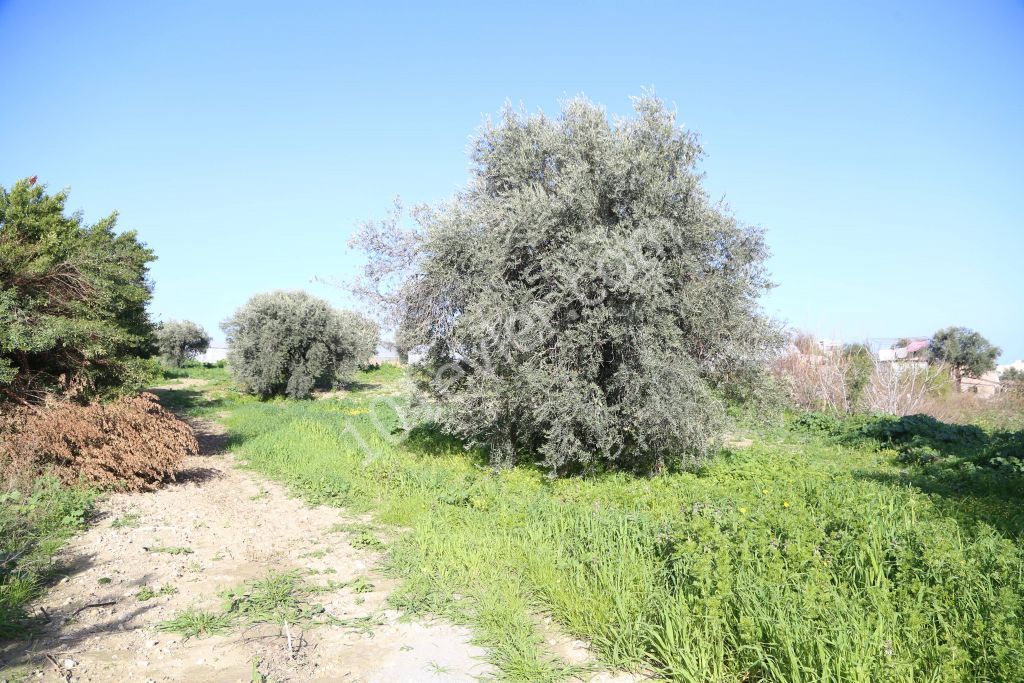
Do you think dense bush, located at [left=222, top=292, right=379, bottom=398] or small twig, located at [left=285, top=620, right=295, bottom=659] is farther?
dense bush, located at [left=222, top=292, right=379, bottom=398]

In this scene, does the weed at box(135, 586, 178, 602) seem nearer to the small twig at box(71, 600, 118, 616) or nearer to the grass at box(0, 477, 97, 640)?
the small twig at box(71, 600, 118, 616)

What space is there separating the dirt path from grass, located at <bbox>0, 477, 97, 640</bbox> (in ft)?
0.57

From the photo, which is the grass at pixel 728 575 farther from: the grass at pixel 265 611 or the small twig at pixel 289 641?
the small twig at pixel 289 641

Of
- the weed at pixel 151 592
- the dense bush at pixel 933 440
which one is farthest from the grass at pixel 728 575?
the weed at pixel 151 592

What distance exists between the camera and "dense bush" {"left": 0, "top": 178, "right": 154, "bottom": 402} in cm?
924

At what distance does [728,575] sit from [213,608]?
4149mm

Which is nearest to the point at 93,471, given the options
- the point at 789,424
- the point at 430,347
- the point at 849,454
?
the point at 430,347

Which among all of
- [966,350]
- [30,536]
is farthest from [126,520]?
[966,350]

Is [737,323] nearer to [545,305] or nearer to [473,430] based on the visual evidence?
[545,305]

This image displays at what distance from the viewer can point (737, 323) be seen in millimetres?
10109

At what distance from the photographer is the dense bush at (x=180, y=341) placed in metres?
48.5

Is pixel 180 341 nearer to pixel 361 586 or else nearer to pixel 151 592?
pixel 151 592

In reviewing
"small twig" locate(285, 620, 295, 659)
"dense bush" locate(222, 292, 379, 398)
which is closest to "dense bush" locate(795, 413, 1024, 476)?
"small twig" locate(285, 620, 295, 659)

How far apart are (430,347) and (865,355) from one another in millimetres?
19140
